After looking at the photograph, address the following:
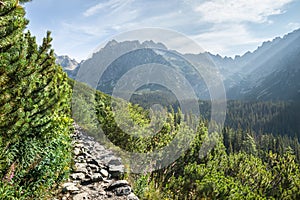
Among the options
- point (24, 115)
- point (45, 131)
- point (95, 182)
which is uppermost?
point (24, 115)

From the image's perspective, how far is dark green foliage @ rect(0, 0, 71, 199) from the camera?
2.91m

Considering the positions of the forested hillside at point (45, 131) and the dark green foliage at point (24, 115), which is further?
the forested hillside at point (45, 131)

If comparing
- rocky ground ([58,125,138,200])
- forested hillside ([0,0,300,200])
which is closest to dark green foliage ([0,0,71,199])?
forested hillside ([0,0,300,200])

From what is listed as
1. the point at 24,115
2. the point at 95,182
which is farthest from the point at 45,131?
the point at 95,182

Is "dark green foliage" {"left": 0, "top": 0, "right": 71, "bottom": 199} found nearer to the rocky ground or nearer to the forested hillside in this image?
the forested hillside

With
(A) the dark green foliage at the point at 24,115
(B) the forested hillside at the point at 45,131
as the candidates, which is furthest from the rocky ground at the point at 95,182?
(A) the dark green foliage at the point at 24,115

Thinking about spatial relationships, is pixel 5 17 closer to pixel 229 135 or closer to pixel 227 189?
pixel 227 189

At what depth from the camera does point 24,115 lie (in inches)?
136

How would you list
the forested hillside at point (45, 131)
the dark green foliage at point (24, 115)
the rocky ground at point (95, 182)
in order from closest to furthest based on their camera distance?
the dark green foliage at point (24, 115), the forested hillside at point (45, 131), the rocky ground at point (95, 182)

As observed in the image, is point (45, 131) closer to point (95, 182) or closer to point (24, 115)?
point (24, 115)

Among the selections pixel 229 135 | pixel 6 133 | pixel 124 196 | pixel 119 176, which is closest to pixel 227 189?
pixel 119 176

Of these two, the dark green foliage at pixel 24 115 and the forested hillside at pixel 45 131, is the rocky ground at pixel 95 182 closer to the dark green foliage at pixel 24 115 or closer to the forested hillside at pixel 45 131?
the forested hillside at pixel 45 131

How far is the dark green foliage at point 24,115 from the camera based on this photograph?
2.91 metres

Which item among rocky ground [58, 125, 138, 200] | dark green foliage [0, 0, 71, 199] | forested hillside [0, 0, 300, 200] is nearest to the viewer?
dark green foliage [0, 0, 71, 199]
